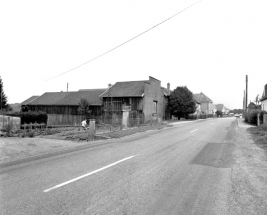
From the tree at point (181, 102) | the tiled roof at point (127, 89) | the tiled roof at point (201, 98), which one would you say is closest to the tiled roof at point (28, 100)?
the tiled roof at point (127, 89)

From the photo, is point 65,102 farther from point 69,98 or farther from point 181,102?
point 181,102

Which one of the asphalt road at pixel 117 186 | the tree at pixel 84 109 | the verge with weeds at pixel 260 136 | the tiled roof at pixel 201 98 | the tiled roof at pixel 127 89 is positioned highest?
the tiled roof at pixel 201 98

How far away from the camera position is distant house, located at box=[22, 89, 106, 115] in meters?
37.0

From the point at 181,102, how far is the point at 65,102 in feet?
78.9

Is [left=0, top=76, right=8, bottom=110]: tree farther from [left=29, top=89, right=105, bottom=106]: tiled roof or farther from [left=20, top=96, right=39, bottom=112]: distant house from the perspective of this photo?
[left=29, top=89, right=105, bottom=106]: tiled roof

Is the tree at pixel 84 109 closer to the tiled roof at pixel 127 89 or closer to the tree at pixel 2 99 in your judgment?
the tiled roof at pixel 127 89

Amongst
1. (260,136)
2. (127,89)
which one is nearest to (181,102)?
(127,89)

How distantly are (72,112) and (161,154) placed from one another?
1278 inches

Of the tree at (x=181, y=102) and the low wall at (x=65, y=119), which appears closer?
the low wall at (x=65, y=119)

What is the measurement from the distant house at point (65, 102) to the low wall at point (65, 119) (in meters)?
4.49

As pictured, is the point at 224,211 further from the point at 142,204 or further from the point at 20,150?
the point at 20,150

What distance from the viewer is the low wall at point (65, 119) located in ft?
105

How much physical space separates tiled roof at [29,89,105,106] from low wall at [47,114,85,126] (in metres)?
5.15

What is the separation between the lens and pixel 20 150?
8.98 metres
